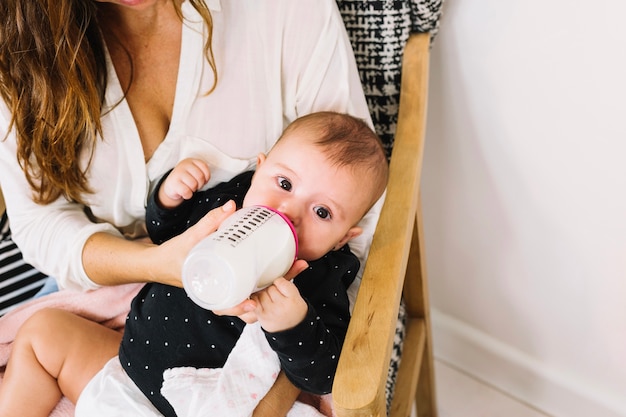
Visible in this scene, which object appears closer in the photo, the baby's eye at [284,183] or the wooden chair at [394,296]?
the wooden chair at [394,296]

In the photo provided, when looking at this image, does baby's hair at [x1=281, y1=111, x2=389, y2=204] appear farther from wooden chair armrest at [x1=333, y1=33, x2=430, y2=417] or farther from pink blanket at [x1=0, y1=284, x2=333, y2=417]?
pink blanket at [x1=0, y1=284, x2=333, y2=417]

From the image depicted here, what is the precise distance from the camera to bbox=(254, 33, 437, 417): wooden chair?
2.45ft

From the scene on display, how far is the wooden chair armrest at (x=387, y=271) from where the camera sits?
738 millimetres

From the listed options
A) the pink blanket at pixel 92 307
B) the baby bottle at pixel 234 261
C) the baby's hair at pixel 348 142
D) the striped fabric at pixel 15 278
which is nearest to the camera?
the baby bottle at pixel 234 261

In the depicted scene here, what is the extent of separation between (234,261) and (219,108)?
0.44 meters

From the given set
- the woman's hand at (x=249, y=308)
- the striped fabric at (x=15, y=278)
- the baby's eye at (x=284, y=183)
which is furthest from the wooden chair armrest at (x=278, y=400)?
the striped fabric at (x=15, y=278)

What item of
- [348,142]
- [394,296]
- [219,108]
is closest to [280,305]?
[394,296]

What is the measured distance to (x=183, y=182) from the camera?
3.22 ft

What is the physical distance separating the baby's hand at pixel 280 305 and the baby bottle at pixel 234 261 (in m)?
0.02

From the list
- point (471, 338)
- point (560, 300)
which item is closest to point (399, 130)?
point (560, 300)

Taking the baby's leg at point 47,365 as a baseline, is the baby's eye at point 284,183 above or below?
above

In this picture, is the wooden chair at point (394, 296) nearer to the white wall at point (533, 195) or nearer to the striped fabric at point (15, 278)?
the white wall at point (533, 195)

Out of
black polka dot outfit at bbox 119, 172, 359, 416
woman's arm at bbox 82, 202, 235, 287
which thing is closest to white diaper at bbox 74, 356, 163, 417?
black polka dot outfit at bbox 119, 172, 359, 416

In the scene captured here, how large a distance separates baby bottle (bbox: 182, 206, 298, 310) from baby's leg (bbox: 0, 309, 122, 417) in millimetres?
400
